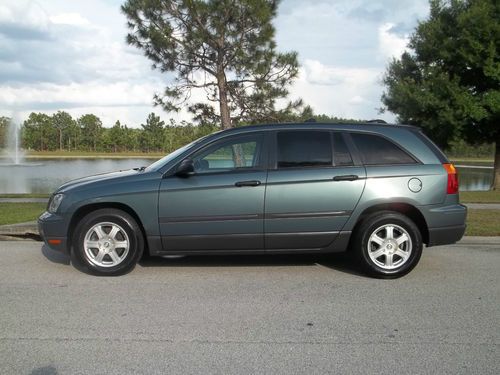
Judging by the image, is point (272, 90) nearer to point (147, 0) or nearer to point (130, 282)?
point (147, 0)

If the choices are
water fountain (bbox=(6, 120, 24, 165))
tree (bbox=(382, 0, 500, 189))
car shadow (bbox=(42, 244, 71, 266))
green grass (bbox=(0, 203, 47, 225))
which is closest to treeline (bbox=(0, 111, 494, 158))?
water fountain (bbox=(6, 120, 24, 165))

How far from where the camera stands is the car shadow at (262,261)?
6297mm

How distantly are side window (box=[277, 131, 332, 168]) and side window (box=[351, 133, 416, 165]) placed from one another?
379 mm

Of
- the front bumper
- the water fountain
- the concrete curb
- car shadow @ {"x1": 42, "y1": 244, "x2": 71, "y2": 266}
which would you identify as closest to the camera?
the front bumper

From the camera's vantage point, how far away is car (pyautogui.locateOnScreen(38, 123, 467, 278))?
5613mm

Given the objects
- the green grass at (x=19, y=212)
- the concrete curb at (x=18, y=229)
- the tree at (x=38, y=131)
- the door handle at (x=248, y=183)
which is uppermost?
the tree at (x=38, y=131)

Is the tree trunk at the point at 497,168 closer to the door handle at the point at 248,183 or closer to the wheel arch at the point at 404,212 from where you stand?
the wheel arch at the point at 404,212

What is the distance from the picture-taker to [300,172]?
568 cm

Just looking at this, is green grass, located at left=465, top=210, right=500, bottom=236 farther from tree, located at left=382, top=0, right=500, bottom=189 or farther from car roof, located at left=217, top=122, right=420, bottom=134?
tree, located at left=382, top=0, right=500, bottom=189

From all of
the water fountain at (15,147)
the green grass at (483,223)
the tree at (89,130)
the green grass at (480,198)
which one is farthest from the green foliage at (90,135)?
the green grass at (483,223)

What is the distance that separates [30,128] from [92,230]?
7832 cm

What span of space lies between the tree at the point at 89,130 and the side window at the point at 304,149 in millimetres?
75684

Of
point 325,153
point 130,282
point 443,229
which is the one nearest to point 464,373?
point 443,229

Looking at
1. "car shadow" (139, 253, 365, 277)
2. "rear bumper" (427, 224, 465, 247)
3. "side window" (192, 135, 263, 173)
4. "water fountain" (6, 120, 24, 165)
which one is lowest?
"car shadow" (139, 253, 365, 277)
